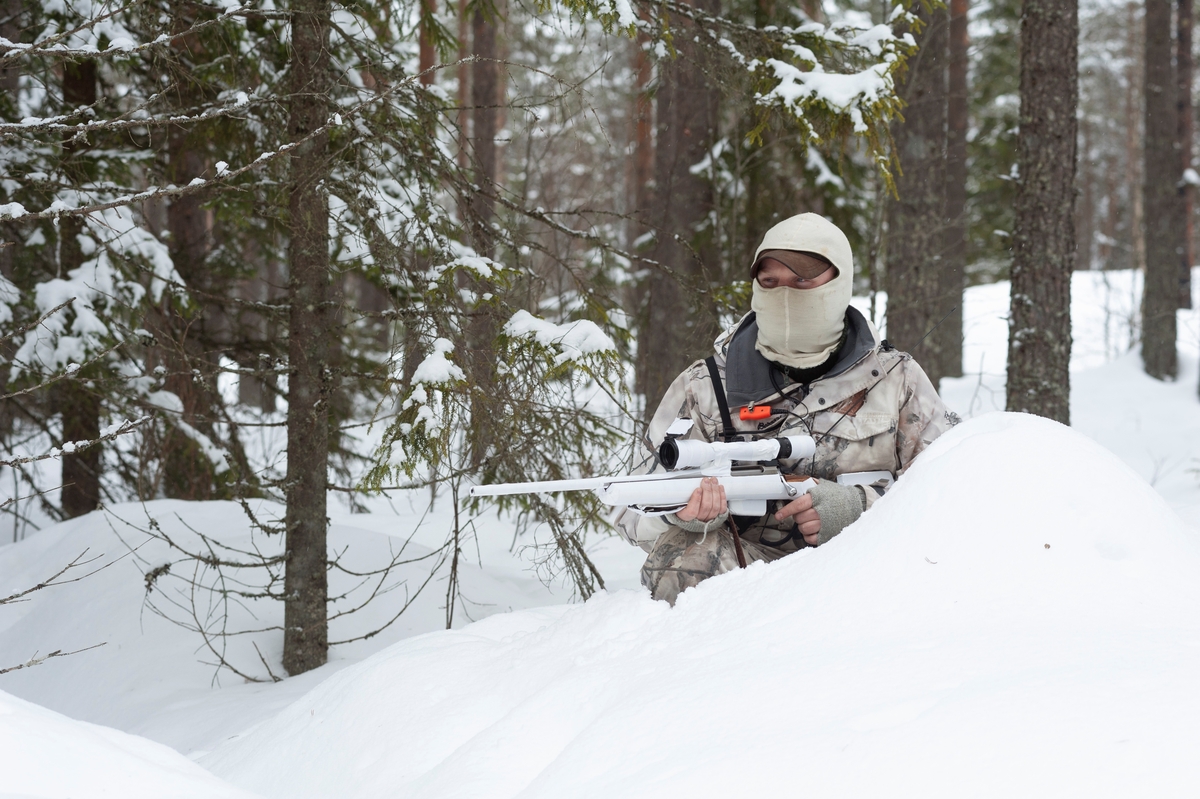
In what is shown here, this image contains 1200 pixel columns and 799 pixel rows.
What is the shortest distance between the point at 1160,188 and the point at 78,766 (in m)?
14.9

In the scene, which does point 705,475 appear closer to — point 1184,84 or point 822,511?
point 822,511

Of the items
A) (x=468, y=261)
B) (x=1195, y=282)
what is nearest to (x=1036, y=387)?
(x=468, y=261)

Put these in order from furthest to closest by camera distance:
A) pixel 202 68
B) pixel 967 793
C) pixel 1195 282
A: pixel 1195 282 < pixel 202 68 < pixel 967 793

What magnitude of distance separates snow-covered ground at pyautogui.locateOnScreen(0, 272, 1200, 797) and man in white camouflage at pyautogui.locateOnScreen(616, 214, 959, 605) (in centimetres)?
65

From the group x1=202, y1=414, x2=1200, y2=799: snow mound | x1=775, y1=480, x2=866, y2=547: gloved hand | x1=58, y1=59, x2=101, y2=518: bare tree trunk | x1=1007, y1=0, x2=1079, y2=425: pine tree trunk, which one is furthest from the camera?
x1=58, y1=59, x2=101, y2=518: bare tree trunk

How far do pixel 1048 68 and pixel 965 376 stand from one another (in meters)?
10.6

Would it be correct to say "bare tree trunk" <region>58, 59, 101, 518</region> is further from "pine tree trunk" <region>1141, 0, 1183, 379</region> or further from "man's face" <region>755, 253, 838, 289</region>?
"pine tree trunk" <region>1141, 0, 1183, 379</region>

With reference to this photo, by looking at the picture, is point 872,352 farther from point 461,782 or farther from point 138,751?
point 138,751

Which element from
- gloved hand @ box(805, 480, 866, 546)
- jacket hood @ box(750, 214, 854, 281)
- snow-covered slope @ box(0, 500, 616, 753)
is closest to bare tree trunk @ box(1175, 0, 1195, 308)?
jacket hood @ box(750, 214, 854, 281)

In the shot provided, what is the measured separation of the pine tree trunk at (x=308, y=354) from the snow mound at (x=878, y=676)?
1979 mm

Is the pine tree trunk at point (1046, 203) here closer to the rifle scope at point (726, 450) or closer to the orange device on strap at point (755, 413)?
the orange device on strap at point (755, 413)

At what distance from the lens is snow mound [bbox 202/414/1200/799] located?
4.91 ft

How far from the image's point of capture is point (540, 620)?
3498 millimetres

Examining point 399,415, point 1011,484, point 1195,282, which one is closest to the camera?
point 1011,484
